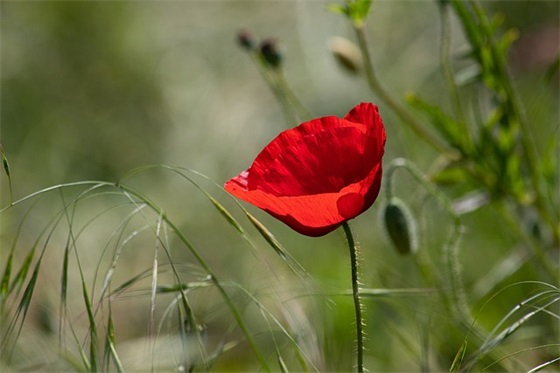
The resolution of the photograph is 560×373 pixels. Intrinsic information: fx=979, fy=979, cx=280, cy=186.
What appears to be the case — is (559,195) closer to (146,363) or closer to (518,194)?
(518,194)

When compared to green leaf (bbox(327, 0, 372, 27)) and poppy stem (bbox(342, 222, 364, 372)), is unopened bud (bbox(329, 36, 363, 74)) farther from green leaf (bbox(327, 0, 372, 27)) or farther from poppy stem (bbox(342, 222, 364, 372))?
poppy stem (bbox(342, 222, 364, 372))

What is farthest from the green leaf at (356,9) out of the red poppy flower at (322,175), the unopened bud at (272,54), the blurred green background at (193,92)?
the blurred green background at (193,92)

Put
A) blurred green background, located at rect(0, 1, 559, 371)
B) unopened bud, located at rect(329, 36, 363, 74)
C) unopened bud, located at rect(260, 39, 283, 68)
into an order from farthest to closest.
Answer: blurred green background, located at rect(0, 1, 559, 371)
unopened bud, located at rect(329, 36, 363, 74)
unopened bud, located at rect(260, 39, 283, 68)

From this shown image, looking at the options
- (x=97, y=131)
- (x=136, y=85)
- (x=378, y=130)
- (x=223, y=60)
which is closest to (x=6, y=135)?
(x=97, y=131)

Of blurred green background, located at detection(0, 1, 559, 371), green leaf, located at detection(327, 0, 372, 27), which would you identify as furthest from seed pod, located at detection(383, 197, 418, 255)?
blurred green background, located at detection(0, 1, 559, 371)

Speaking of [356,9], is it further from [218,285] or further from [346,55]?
[218,285]

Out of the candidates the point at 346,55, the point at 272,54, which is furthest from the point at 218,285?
the point at 346,55

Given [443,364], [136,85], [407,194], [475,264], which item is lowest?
[443,364]
